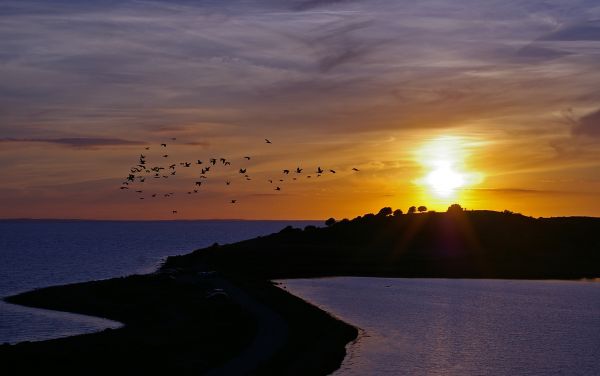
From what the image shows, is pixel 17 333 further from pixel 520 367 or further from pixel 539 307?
pixel 539 307

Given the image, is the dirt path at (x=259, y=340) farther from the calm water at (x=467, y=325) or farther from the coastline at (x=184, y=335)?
the calm water at (x=467, y=325)

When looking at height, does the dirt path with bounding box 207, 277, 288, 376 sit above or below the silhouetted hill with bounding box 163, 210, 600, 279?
below

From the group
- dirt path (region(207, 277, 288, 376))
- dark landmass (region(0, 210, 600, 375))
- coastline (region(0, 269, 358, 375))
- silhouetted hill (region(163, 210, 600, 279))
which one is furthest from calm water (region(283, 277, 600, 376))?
silhouetted hill (region(163, 210, 600, 279))

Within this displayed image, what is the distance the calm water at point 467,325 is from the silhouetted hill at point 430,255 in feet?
61.1

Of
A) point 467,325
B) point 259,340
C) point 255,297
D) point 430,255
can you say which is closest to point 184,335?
point 259,340

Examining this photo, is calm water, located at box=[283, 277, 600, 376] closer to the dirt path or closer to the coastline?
the coastline

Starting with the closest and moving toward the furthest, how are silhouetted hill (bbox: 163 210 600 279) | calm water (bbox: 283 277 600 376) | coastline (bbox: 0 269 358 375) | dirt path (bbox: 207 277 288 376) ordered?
dirt path (bbox: 207 277 288 376) < coastline (bbox: 0 269 358 375) < calm water (bbox: 283 277 600 376) < silhouetted hill (bbox: 163 210 600 279)

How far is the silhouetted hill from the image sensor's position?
150375mm

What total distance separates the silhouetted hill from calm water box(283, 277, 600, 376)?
61.1 feet

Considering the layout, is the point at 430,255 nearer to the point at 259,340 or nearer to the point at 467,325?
the point at 467,325

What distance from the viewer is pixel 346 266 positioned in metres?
160

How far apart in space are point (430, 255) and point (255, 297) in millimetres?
87862

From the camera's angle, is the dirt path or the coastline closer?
the dirt path

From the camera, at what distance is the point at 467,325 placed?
265ft
